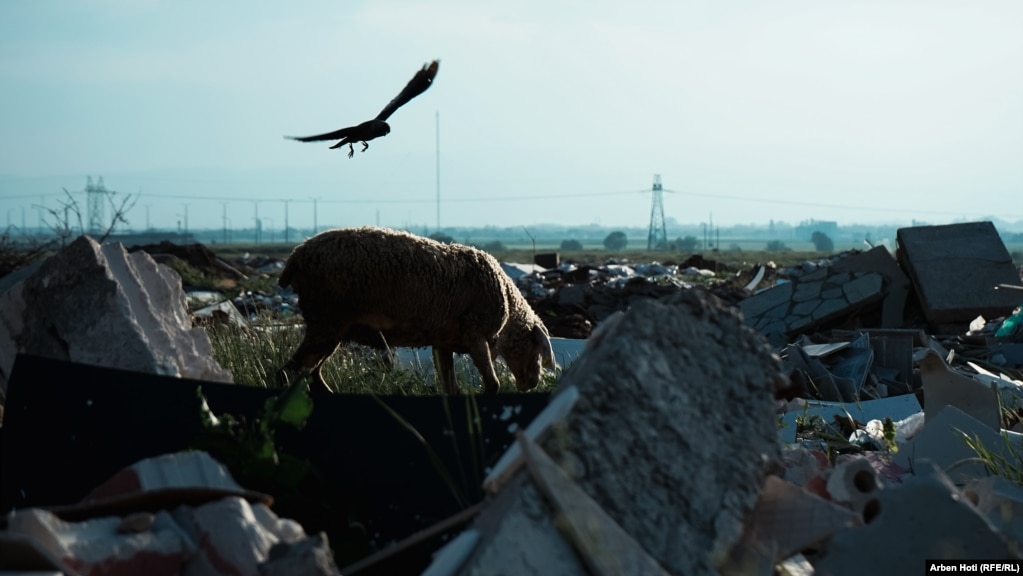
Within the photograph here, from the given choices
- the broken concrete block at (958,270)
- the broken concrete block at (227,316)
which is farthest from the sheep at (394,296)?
the broken concrete block at (958,270)

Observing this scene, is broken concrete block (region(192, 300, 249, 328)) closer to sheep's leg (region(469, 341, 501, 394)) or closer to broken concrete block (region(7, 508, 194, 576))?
sheep's leg (region(469, 341, 501, 394))

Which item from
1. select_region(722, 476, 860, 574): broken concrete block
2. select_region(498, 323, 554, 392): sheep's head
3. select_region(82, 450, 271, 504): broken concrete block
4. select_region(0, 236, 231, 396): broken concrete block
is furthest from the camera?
select_region(498, 323, 554, 392): sheep's head

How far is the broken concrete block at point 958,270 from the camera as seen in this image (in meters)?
14.0

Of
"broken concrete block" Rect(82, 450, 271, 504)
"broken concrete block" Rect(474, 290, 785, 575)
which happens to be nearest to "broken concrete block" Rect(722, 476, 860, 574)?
"broken concrete block" Rect(474, 290, 785, 575)

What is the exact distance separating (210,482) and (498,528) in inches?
Result: 37.8

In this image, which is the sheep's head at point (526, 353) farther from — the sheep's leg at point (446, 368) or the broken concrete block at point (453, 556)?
the broken concrete block at point (453, 556)

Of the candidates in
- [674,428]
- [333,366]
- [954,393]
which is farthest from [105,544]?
[333,366]

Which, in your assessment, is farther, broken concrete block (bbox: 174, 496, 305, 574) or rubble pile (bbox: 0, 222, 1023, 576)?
broken concrete block (bbox: 174, 496, 305, 574)

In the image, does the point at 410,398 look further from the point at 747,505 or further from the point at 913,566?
the point at 913,566

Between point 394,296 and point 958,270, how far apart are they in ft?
31.7

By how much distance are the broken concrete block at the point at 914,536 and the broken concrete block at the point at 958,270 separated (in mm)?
11206

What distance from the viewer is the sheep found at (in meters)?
6.75

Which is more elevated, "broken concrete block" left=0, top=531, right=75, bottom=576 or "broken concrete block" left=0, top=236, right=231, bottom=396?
"broken concrete block" left=0, top=236, right=231, bottom=396

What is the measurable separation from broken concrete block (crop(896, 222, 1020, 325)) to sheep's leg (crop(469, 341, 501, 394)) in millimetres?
8200
